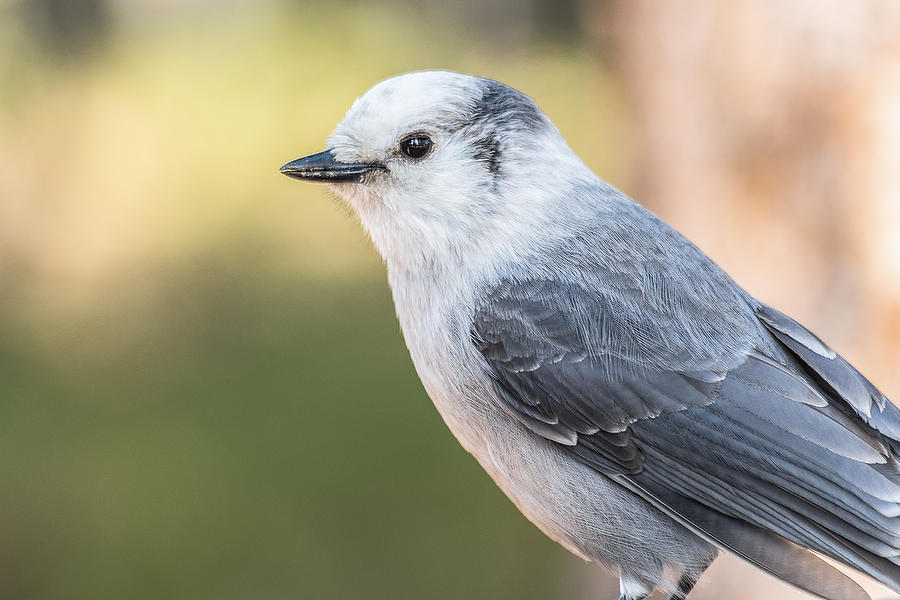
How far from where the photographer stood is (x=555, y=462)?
2377 millimetres

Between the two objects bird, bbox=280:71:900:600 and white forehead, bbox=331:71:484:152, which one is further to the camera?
white forehead, bbox=331:71:484:152

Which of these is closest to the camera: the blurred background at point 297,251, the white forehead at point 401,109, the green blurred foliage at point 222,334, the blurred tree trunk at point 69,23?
the white forehead at point 401,109

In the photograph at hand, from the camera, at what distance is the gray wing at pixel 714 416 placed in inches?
87.4

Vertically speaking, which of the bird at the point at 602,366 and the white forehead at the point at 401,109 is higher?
the white forehead at the point at 401,109

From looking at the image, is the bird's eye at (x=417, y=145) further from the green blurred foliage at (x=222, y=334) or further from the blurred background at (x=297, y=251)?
the green blurred foliage at (x=222, y=334)

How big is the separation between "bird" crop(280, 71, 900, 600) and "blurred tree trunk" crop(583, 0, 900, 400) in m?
1.69

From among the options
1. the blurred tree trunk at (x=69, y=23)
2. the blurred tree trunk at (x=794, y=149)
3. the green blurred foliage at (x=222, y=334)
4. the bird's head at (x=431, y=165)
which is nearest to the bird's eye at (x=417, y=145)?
the bird's head at (x=431, y=165)

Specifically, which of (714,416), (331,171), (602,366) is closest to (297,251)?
(331,171)

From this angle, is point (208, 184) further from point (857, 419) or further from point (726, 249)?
point (857, 419)

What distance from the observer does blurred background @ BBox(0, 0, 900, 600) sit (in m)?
4.21

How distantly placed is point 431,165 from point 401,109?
153 mm

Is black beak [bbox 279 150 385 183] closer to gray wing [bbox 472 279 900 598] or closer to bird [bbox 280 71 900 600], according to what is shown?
bird [bbox 280 71 900 600]

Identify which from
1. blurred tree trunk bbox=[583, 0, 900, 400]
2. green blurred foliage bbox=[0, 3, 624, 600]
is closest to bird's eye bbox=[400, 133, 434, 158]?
blurred tree trunk bbox=[583, 0, 900, 400]

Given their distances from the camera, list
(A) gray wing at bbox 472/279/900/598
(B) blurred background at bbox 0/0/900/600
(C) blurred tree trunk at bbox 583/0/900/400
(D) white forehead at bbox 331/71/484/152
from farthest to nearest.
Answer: (B) blurred background at bbox 0/0/900/600, (C) blurred tree trunk at bbox 583/0/900/400, (D) white forehead at bbox 331/71/484/152, (A) gray wing at bbox 472/279/900/598
